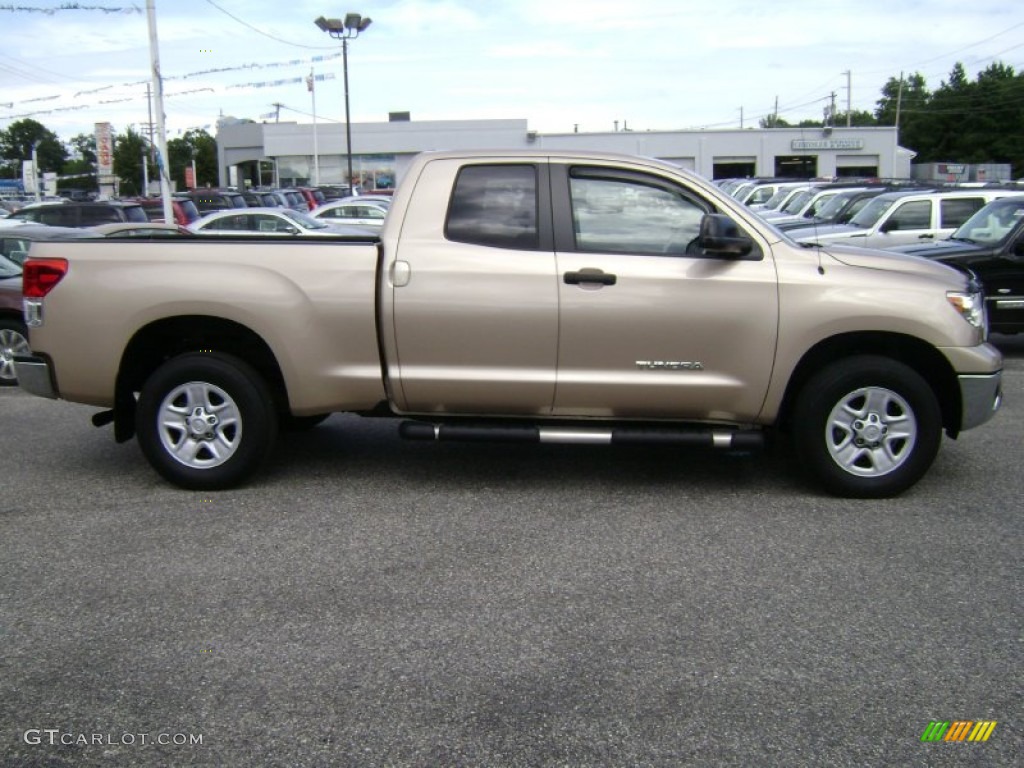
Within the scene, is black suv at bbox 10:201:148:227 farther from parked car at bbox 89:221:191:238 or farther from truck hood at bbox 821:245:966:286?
truck hood at bbox 821:245:966:286

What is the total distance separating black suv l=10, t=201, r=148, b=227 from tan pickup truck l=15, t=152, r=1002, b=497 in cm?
1476

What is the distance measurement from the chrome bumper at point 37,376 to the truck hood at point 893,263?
4637 millimetres

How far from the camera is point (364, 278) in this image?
19.2 ft

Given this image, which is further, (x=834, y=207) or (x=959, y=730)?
(x=834, y=207)

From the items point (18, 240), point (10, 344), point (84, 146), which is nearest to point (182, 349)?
point (10, 344)

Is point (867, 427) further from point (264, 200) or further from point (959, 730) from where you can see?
point (264, 200)

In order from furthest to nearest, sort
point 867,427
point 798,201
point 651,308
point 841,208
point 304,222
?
point 798,201 < point 304,222 < point 841,208 < point 867,427 < point 651,308

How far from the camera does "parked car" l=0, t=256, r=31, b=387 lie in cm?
976

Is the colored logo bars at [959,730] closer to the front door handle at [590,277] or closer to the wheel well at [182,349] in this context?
the front door handle at [590,277]

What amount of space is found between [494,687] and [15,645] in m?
1.95

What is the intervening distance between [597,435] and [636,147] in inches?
2165

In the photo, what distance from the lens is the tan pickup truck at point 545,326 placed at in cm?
576

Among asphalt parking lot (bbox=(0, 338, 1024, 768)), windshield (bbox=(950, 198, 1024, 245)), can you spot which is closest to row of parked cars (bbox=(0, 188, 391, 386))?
asphalt parking lot (bbox=(0, 338, 1024, 768))

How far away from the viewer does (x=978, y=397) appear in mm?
5879
